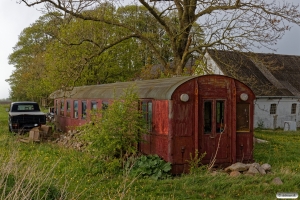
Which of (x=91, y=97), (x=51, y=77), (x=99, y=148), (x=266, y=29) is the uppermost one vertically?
(x=266, y=29)

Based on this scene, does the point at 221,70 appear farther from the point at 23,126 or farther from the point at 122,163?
the point at 122,163

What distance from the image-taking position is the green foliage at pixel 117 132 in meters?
10.8

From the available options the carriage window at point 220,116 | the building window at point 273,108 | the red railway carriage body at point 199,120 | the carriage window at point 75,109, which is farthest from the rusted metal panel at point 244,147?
the building window at point 273,108

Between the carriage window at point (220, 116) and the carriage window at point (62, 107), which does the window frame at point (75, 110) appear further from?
the carriage window at point (220, 116)

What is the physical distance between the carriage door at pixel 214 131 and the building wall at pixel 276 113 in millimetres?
16323


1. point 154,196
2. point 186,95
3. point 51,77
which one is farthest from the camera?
point 51,77

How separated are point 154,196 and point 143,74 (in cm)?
2121

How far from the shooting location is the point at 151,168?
34.1ft

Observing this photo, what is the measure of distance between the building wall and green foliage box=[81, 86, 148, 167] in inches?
701

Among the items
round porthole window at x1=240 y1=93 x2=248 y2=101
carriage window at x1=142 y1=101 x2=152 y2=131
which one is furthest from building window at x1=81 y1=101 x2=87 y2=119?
round porthole window at x1=240 y1=93 x2=248 y2=101

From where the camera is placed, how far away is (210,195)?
26.9ft

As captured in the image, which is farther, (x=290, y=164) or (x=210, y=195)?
(x=290, y=164)

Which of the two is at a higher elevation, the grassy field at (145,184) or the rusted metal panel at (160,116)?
the rusted metal panel at (160,116)

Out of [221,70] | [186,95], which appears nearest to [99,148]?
[186,95]
